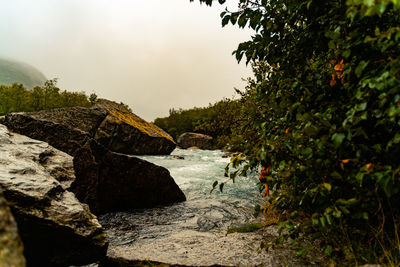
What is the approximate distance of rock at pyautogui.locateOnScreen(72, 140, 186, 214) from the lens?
536 cm

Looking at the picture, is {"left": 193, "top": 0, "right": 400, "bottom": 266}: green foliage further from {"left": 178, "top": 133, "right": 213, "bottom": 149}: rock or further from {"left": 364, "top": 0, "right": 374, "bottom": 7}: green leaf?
{"left": 178, "top": 133, "right": 213, "bottom": 149}: rock

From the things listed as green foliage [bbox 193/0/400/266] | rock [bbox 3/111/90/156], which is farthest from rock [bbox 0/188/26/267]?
rock [bbox 3/111/90/156]

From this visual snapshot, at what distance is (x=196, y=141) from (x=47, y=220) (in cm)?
2404

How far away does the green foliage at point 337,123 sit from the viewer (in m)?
1.73

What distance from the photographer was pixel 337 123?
214cm

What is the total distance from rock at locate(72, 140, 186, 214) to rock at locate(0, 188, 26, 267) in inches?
163

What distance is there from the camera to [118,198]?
5.94 metres

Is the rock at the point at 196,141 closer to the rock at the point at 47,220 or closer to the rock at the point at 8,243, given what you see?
the rock at the point at 47,220

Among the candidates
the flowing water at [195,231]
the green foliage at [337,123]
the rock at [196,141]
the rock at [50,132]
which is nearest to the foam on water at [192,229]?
the flowing water at [195,231]

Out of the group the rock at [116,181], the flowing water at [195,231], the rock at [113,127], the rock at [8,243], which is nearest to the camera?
the rock at [8,243]

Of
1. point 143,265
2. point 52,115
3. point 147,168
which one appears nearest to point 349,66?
point 143,265

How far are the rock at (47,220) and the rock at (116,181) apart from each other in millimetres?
1907

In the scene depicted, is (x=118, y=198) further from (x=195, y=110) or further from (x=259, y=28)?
(x=195, y=110)

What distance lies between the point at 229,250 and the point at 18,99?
28212 millimetres
